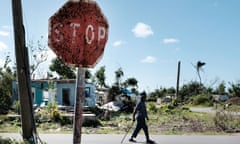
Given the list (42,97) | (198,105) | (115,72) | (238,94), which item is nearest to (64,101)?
(42,97)

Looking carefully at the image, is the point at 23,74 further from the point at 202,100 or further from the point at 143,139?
the point at 202,100

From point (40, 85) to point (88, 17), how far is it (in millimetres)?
30057

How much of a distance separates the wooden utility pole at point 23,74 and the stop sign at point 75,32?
3.96m

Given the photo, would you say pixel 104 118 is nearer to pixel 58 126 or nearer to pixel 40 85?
pixel 58 126

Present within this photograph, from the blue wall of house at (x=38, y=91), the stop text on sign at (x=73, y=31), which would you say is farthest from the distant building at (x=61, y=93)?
the stop text on sign at (x=73, y=31)

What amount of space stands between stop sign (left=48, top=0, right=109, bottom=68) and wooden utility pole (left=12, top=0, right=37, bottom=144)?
13.0 ft

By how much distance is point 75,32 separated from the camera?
6.63ft

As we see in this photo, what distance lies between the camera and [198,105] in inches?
1607

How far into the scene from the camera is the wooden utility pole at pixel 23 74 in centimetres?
576

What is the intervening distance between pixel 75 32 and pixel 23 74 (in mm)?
4337

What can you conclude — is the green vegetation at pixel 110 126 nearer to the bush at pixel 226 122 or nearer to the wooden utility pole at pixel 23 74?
the bush at pixel 226 122

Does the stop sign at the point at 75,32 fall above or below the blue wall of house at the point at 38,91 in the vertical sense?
above

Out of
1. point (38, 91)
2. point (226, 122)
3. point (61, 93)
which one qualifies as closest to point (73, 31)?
point (226, 122)

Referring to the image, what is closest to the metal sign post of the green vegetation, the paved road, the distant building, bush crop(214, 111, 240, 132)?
the paved road
